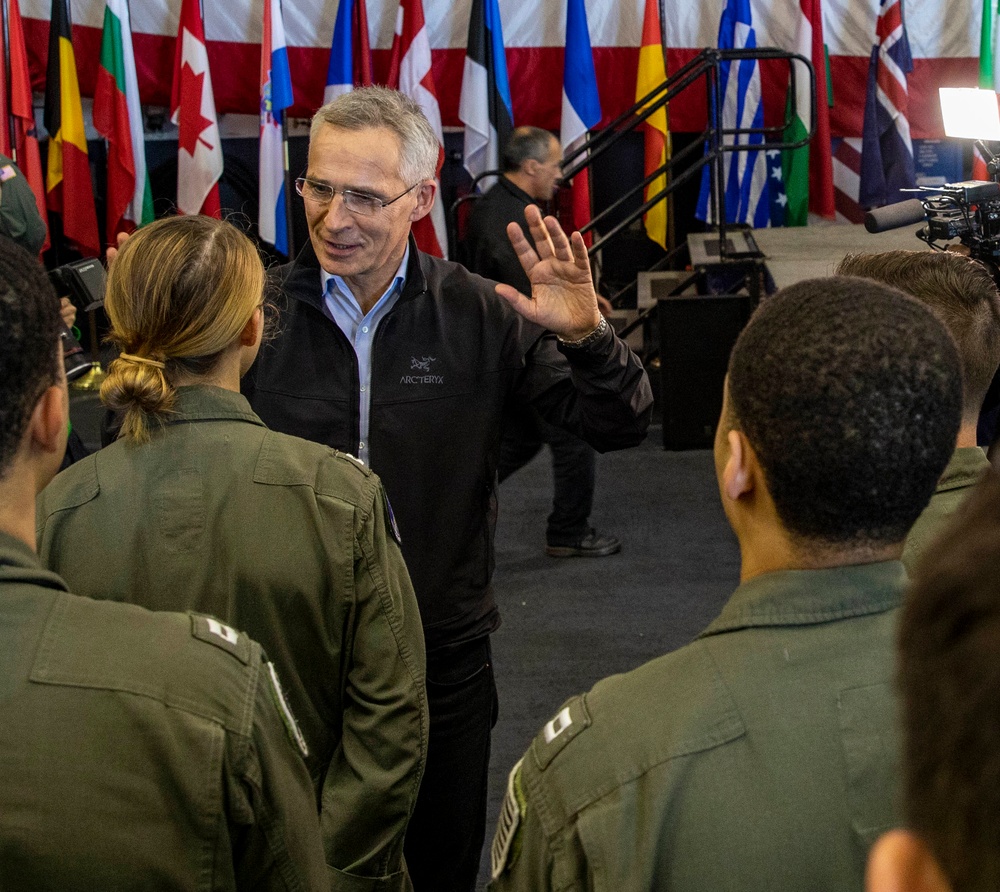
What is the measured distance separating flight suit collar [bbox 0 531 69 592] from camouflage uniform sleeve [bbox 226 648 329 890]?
202 millimetres

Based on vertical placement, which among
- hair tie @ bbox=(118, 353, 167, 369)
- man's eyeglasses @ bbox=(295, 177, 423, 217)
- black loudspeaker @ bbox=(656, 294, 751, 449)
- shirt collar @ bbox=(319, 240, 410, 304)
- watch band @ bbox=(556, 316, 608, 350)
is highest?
man's eyeglasses @ bbox=(295, 177, 423, 217)

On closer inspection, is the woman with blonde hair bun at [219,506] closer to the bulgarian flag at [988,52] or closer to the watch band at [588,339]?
the watch band at [588,339]

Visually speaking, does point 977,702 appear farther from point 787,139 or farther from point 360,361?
point 787,139

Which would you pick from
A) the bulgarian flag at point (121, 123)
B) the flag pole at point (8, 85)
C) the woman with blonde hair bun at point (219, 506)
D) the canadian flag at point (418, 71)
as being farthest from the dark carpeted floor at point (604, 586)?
the flag pole at point (8, 85)

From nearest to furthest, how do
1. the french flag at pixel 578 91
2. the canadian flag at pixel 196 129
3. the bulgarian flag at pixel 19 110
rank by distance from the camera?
the bulgarian flag at pixel 19 110 < the canadian flag at pixel 196 129 < the french flag at pixel 578 91

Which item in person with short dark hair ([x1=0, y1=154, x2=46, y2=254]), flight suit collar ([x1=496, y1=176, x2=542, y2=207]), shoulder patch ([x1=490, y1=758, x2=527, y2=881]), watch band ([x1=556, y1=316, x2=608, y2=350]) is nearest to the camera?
shoulder patch ([x1=490, y1=758, x2=527, y2=881])

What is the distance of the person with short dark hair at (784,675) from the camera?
0.94m

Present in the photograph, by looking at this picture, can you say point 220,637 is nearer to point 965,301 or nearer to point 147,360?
point 147,360

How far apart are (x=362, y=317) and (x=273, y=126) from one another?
4683 millimetres

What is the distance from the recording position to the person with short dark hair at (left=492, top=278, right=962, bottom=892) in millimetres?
936

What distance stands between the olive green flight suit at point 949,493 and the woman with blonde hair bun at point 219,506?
0.66m

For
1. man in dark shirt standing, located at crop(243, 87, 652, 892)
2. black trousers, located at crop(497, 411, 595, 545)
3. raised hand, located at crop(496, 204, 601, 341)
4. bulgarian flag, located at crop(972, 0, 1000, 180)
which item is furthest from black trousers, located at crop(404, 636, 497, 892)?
bulgarian flag, located at crop(972, 0, 1000, 180)

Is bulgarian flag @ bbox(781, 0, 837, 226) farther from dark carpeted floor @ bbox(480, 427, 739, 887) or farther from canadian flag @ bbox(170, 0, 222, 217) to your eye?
canadian flag @ bbox(170, 0, 222, 217)

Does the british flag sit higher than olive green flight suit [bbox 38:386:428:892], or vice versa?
the british flag
